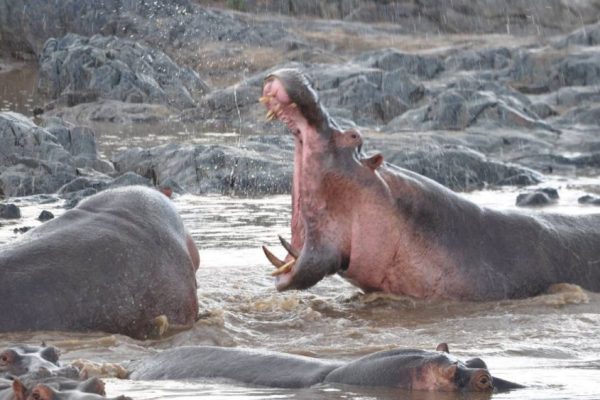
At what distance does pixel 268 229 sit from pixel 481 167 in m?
4.28

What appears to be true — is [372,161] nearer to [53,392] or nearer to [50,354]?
[50,354]

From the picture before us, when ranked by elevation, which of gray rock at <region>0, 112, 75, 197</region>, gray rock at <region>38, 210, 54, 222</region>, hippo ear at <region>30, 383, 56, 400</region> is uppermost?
gray rock at <region>0, 112, 75, 197</region>

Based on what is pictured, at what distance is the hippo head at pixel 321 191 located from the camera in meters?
6.58

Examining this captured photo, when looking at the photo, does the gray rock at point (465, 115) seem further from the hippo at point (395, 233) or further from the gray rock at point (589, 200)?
the hippo at point (395, 233)

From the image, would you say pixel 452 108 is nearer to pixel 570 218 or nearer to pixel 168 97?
pixel 168 97

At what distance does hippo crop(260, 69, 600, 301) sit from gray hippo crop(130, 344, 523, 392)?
5.57ft

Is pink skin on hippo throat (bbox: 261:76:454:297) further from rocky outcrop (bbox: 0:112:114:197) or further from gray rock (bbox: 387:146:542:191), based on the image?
gray rock (bbox: 387:146:542:191)

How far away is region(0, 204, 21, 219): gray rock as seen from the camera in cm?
1042

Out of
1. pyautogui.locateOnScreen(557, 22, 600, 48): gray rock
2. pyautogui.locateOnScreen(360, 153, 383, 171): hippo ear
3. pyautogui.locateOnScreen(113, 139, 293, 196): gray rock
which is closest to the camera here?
pyautogui.locateOnScreen(360, 153, 383, 171): hippo ear

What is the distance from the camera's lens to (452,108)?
17.0m

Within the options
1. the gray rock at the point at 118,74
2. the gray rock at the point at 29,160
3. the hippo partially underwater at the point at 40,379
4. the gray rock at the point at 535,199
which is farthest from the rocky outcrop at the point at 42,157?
the hippo partially underwater at the point at 40,379

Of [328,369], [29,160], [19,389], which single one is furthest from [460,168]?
[19,389]

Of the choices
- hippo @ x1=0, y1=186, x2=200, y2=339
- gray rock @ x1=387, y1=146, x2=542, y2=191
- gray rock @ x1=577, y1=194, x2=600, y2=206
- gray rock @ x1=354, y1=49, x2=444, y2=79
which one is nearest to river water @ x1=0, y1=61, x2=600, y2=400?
hippo @ x1=0, y1=186, x2=200, y2=339

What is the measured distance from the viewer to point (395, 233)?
6.96 meters
